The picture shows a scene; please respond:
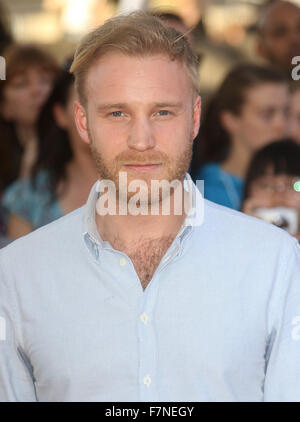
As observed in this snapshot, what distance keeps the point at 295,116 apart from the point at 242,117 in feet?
1.09

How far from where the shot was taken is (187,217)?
227 centimetres

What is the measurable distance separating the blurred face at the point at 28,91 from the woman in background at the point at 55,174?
0.30 m

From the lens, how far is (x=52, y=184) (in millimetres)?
4035

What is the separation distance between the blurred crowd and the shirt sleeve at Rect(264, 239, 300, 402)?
1466 mm

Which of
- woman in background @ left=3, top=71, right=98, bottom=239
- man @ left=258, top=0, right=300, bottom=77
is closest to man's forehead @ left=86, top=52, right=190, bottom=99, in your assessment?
woman in background @ left=3, top=71, right=98, bottom=239

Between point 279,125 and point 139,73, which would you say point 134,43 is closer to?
point 139,73

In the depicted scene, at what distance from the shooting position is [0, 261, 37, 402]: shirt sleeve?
2.23 meters

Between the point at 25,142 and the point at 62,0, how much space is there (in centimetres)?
122

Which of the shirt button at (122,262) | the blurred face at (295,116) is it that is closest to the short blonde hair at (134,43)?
the shirt button at (122,262)

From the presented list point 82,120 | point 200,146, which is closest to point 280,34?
point 200,146

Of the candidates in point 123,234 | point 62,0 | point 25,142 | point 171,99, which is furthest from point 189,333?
point 62,0

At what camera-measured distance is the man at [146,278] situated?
83.6 inches
